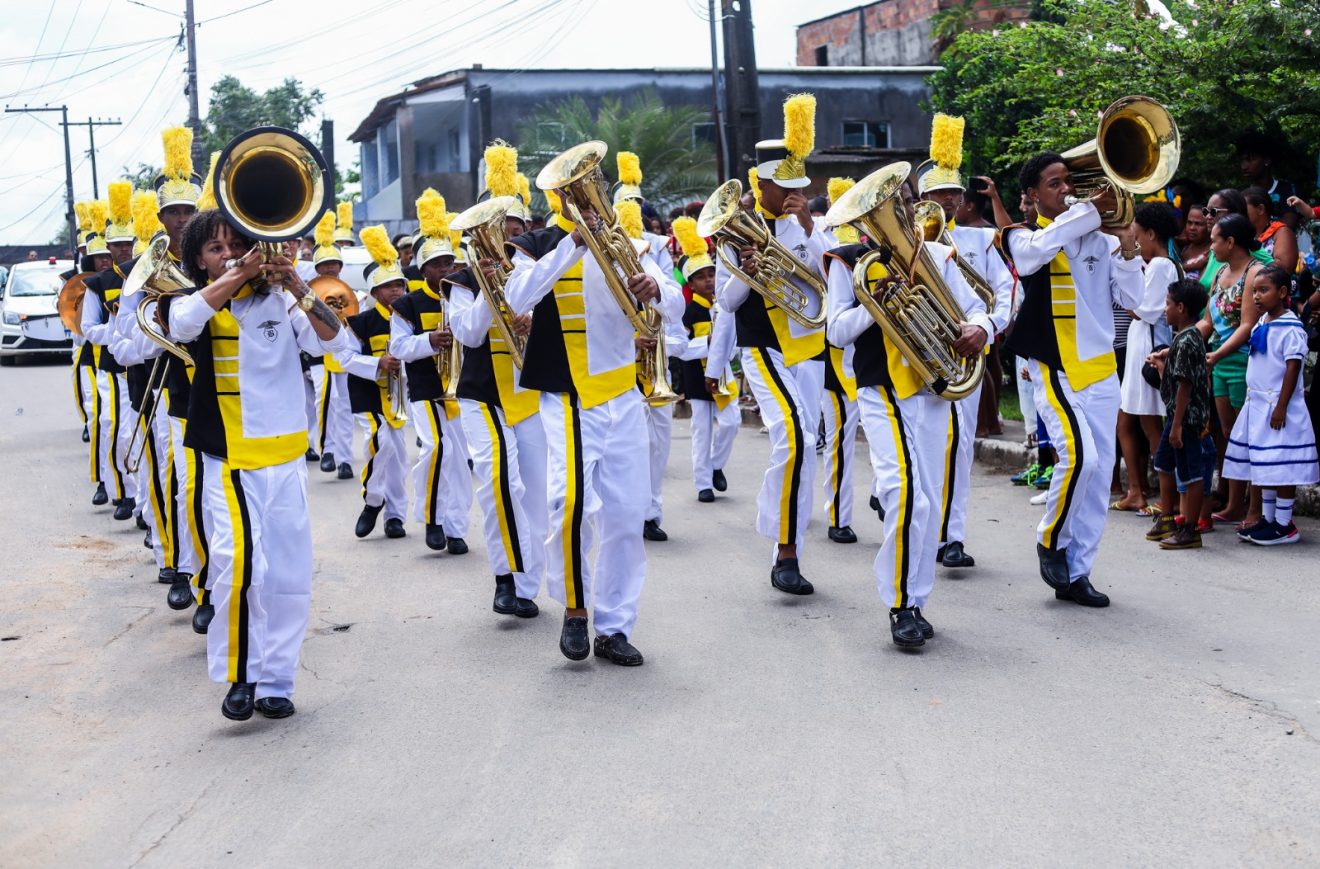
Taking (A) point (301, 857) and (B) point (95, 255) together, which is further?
(B) point (95, 255)

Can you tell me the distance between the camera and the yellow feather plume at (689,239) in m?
11.0

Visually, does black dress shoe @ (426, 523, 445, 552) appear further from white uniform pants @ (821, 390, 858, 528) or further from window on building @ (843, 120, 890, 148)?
window on building @ (843, 120, 890, 148)

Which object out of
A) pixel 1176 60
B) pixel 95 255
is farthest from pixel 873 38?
pixel 95 255

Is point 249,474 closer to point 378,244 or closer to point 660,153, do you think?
point 378,244

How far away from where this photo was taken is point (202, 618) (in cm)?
702

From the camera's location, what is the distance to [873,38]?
43.3 m

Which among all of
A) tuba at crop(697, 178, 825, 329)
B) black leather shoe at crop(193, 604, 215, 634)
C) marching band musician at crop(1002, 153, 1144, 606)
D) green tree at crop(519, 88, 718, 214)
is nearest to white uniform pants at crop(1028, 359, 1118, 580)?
marching band musician at crop(1002, 153, 1144, 606)

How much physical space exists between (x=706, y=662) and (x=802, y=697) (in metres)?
0.68

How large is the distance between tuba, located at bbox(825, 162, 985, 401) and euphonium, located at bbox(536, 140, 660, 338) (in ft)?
2.97

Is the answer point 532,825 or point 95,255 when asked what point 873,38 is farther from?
point 532,825

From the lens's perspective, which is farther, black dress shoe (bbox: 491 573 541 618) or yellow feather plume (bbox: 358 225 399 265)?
yellow feather plume (bbox: 358 225 399 265)

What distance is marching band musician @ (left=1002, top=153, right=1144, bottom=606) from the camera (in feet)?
22.3

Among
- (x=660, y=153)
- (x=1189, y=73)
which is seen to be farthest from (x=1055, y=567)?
(x=660, y=153)

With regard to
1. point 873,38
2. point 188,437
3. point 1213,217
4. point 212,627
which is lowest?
point 212,627
